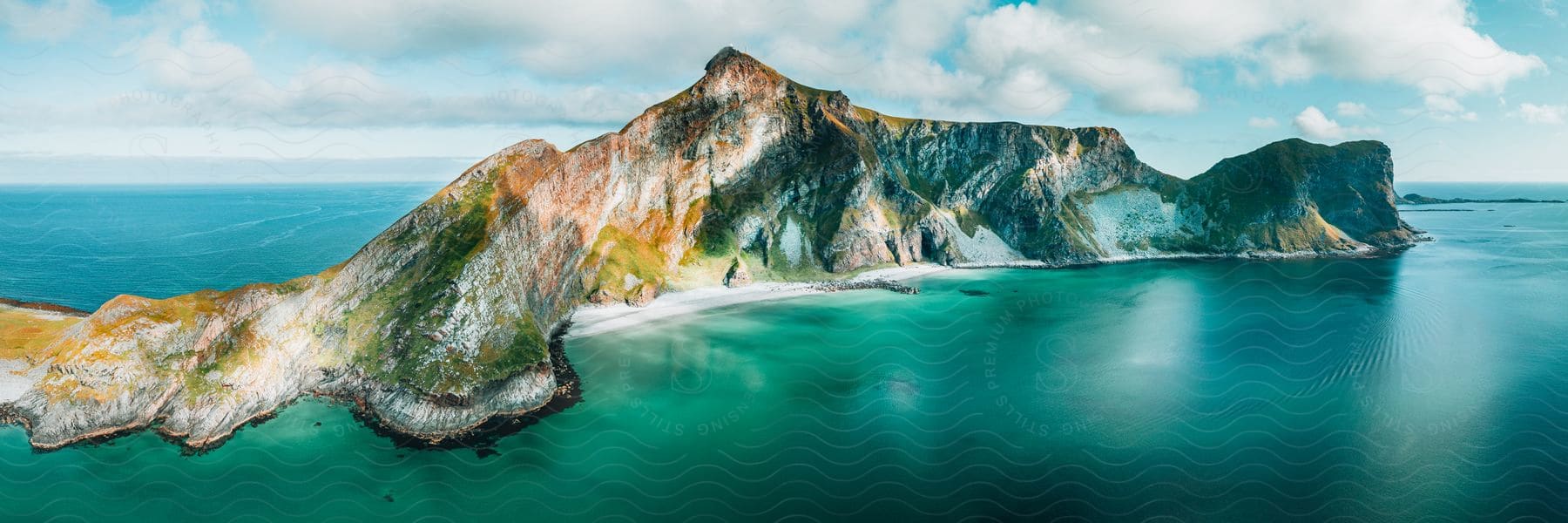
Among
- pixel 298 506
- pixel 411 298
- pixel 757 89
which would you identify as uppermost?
pixel 757 89

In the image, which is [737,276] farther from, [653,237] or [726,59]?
[726,59]

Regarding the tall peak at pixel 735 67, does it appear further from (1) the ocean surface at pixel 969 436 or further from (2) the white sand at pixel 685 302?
(1) the ocean surface at pixel 969 436

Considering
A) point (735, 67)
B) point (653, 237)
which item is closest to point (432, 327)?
point (653, 237)

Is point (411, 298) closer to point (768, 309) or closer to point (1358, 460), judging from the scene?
point (768, 309)

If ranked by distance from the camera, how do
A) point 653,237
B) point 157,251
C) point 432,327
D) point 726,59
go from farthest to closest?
point 157,251, point 726,59, point 653,237, point 432,327

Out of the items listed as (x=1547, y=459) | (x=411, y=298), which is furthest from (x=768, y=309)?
(x=1547, y=459)

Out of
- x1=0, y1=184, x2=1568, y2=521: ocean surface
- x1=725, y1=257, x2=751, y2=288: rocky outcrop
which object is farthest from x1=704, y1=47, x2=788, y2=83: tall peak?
x1=0, y1=184, x2=1568, y2=521: ocean surface
